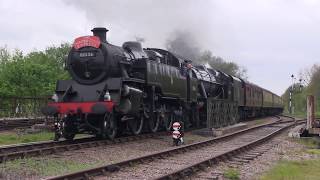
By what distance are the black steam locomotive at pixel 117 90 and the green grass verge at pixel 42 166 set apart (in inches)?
140

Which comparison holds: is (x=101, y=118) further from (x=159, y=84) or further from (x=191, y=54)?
(x=191, y=54)

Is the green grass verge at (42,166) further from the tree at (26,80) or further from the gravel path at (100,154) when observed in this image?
the tree at (26,80)

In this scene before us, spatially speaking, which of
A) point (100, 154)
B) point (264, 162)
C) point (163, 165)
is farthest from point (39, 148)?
point (264, 162)

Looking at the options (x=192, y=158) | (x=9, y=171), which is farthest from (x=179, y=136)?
(x=9, y=171)

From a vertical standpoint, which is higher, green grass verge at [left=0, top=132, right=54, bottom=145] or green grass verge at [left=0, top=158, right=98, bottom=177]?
green grass verge at [left=0, top=132, right=54, bottom=145]

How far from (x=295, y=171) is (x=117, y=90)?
6004mm

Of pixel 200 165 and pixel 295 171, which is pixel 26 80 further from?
pixel 295 171

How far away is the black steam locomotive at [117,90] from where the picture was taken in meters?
13.7

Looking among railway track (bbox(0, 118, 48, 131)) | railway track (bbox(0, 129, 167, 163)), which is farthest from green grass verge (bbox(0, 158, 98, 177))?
railway track (bbox(0, 118, 48, 131))

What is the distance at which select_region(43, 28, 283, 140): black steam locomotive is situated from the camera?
13711 mm

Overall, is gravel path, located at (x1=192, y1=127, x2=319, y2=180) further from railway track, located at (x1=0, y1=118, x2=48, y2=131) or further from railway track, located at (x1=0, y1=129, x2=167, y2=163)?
railway track, located at (x1=0, y1=118, x2=48, y2=131)

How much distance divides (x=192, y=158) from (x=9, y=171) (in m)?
4.45

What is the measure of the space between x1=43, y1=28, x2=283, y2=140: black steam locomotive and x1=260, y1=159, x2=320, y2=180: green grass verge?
16.7 ft

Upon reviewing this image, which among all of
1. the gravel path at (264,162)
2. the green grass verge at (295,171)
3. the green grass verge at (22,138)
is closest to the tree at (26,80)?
the green grass verge at (22,138)
